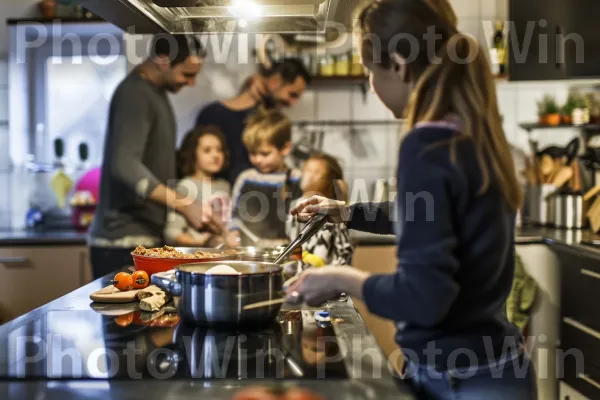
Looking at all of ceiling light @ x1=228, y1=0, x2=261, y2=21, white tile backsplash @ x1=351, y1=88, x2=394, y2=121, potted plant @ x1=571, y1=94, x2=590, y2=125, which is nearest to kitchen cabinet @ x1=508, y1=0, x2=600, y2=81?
potted plant @ x1=571, y1=94, x2=590, y2=125

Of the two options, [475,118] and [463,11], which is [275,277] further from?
[463,11]

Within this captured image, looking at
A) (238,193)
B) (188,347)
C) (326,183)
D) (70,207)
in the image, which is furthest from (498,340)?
(70,207)

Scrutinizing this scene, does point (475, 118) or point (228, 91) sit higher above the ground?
point (228, 91)

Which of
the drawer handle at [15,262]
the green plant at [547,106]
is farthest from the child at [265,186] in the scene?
the green plant at [547,106]

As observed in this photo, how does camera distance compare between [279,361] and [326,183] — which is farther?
[326,183]

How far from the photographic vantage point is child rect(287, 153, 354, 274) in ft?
9.05

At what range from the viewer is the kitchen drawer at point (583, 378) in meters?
2.75

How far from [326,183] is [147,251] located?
174cm

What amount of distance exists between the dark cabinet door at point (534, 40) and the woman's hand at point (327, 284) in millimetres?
2880

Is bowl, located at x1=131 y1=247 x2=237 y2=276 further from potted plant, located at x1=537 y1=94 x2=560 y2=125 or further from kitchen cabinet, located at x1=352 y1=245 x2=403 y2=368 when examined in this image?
potted plant, located at x1=537 y1=94 x2=560 y2=125

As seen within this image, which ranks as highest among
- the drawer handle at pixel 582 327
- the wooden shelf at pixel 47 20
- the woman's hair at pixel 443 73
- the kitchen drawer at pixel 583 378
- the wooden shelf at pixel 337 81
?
the wooden shelf at pixel 47 20

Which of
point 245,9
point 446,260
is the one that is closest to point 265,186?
point 245,9

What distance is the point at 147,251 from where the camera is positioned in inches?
71.3

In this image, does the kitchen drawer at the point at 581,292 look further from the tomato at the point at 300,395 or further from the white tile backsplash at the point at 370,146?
the tomato at the point at 300,395
